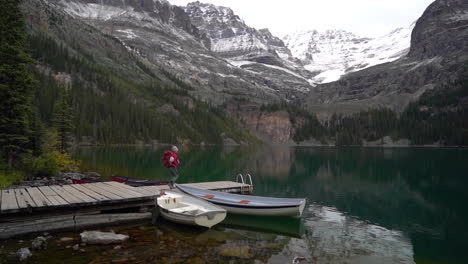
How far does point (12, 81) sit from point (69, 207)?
512 inches

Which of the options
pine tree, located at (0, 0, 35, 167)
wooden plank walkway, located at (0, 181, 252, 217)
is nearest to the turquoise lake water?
wooden plank walkway, located at (0, 181, 252, 217)

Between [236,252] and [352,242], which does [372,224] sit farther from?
[236,252]

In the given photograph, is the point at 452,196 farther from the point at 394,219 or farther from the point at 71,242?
the point at 71,242

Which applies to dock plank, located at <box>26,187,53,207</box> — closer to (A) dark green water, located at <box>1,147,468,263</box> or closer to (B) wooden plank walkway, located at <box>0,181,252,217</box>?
(B) wooden plank walkway, located at <box>0,181,252,217</box>

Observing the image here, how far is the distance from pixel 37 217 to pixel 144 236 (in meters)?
5.36

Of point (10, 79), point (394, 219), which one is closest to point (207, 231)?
point (394, 219)

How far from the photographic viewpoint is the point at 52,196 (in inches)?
725

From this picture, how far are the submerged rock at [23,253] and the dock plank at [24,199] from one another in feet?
→ 10.9

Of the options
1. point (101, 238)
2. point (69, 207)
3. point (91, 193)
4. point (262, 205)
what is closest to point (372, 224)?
point (262, 205)

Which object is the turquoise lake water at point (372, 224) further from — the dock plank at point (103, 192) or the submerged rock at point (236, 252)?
the dock plank at point (103, 192)

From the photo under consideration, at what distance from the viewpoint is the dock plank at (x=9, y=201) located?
1528 centimetres

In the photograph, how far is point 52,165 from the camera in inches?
1177

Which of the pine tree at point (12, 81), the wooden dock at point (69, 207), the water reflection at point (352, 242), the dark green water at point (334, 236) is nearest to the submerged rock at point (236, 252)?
the dark green water at point (334, 236)

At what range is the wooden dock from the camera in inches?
612
